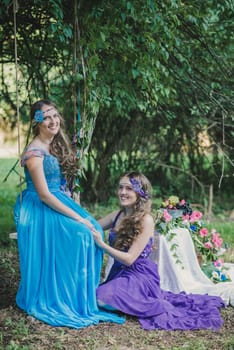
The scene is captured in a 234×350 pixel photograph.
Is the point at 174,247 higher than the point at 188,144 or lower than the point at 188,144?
lower

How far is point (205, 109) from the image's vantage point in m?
6.21

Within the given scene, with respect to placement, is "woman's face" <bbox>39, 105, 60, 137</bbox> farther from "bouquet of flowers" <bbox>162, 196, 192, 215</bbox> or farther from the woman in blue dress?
"bouquet of flowers" <bbox>162, 196, 192, 215</bbox>

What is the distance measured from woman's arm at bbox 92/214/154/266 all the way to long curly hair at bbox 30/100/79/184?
540mm

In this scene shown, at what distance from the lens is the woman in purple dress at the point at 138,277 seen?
4145 mm

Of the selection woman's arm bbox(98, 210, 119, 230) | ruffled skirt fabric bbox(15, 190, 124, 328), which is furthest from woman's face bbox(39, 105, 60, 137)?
woman's arm bbox(98, 210, 119, 230)

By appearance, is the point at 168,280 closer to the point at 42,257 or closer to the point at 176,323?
the point at 176,323

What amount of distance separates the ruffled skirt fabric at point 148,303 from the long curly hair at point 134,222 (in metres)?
0.19

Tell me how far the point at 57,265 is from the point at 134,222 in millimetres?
612

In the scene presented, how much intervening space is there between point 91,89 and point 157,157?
16.0ft

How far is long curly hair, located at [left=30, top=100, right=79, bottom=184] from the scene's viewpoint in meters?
4.24

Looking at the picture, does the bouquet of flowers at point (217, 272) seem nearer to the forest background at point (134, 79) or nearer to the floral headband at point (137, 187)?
the forest background at point (134, 79)

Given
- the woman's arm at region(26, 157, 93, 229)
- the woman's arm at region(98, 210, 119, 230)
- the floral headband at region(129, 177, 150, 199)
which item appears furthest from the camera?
the woman's arm at region(98, 210, 119, 230)

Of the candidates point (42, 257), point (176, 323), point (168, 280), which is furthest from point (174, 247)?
point (42, 257)

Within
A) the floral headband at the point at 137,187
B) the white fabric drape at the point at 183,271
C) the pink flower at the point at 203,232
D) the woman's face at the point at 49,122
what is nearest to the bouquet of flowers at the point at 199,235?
the pink flower at the point at 203,232
